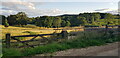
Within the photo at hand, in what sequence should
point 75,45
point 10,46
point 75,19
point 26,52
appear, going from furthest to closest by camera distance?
point 75,19
point 75,45
point 10,46
point 26,52

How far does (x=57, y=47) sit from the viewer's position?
776 centimetres

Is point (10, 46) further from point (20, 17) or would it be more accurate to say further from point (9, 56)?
point (20, 17)

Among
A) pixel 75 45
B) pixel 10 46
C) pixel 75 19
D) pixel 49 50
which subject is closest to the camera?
pixel 49 50

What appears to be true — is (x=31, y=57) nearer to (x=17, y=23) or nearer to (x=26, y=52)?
(x=26, y=52)

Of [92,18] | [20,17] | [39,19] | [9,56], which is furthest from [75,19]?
[9,56]

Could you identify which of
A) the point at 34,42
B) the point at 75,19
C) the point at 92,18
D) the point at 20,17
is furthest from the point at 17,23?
the point at 34,42

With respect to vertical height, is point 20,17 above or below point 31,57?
above

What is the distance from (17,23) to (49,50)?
157 feet

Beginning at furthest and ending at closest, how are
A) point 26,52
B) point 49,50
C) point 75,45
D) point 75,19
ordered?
point 75,19
point 75,45
point 49,50
point 26,52

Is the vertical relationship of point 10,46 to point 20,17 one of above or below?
below

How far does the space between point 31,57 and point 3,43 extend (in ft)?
9.22

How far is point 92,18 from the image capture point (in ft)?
175

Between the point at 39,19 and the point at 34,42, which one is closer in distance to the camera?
the point at 34,42

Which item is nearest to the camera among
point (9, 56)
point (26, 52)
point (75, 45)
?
point (9, 56)
